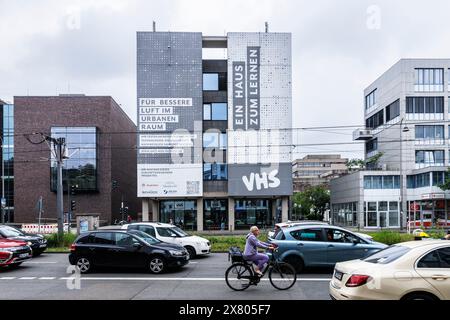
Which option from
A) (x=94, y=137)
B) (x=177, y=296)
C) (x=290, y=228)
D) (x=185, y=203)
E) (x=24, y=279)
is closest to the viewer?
(x=177, y=296)

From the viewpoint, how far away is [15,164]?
2114 inches

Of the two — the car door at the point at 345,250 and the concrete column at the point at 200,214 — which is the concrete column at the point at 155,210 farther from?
the car door at the point at 345,250

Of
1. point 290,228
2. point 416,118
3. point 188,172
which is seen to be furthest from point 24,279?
point 416,118

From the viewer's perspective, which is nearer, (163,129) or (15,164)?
(163,129)

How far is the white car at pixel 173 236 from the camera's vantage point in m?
17.8

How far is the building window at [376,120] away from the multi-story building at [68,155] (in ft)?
116

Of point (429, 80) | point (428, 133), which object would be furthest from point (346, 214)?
point (429, 80)

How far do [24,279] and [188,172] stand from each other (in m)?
32.2

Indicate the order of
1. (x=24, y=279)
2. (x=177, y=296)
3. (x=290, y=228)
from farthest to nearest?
(x=290, y=228)
(x=24, y=279)
(x=177, y=296)

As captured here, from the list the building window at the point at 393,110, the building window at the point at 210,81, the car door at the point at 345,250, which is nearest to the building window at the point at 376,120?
the building window at the point at 393,110

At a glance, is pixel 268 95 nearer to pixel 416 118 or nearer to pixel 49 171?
pixel 416 118

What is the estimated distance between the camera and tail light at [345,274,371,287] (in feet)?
24.1

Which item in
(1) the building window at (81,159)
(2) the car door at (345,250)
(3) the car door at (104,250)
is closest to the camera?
(2) the car door at (345,250)

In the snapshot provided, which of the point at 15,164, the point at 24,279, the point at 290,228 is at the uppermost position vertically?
the point at 15,164
